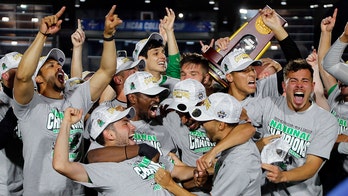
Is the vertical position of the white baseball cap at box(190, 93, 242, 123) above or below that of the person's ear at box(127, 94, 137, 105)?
above

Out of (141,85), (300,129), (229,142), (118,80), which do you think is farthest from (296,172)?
(118,80)

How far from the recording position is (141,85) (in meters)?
5.76

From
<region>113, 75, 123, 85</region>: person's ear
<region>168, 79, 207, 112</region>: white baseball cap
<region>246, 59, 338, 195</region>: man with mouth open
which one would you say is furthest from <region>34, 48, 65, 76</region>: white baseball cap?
<region>246, 59, 338, 195</region>: man with mouth open

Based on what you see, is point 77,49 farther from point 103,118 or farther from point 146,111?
point 103,118

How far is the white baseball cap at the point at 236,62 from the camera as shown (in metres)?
6.00

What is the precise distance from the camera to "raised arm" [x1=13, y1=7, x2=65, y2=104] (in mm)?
5348

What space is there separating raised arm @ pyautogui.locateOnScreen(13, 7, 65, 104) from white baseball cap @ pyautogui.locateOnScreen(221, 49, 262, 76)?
4.25 feet

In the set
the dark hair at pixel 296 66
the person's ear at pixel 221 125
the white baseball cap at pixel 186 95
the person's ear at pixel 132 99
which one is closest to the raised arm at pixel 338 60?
the dark hair at pixel 296 66

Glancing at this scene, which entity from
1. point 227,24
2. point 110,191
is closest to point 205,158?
point 110,191

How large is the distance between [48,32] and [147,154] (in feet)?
3.57

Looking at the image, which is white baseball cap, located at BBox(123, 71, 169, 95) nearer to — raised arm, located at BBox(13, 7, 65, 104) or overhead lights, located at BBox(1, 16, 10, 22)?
raised arm, located at BBox(13, 7, 65, 104)

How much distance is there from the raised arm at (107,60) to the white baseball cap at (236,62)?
81cm

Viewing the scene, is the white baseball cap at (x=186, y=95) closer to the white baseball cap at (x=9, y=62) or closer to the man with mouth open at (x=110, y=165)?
the man with mouth open at (x=110, y=165)

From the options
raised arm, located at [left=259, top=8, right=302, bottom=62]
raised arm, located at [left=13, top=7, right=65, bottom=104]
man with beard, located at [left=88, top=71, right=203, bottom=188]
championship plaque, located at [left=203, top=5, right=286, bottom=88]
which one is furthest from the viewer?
championship plaque, located at [left=203, top=5, right=286, bottom=88]
